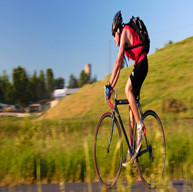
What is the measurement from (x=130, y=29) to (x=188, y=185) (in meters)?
1.94

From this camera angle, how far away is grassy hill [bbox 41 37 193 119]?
86.5 feet

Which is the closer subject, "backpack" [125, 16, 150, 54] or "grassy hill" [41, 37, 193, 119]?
"backpack" [125, 16, 150, 54]

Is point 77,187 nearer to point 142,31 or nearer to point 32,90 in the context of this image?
point 142,31

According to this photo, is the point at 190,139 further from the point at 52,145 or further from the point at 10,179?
the point at 10,179

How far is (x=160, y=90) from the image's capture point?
104 ft

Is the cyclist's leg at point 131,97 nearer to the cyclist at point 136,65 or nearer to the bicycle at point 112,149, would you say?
the cyclist at point 136,65

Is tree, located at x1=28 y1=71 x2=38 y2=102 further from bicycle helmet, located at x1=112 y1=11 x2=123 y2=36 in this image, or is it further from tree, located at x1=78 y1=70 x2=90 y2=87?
bicycle helmet, located at x1=112 y1=11 x2=123 y2=36

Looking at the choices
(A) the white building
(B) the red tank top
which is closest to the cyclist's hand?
(B) the red tank top

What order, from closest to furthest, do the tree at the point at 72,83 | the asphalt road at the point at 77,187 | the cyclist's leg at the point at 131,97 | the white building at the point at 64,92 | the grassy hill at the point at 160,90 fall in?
the asphalt road at the point at 77,187
the cyclist's leg at the point at 131,97
the grassy hill at the point at 160,90
the white building at the point at 64,92
the tree at the point at 72,83

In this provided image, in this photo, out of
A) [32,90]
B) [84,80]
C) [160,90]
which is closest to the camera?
[160,90]

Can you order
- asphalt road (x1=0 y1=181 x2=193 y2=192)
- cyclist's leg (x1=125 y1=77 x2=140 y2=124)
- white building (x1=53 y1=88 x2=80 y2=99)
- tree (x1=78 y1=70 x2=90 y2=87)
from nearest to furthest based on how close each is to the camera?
asphalt road (x1=0 y1=181 x2=193 y2=192) < cyclist's leg (x1=125 y1=77 x2=140 y2=124) < white building (x1=53 y1=88 x2=80 y2=99) < tree (x1=78 y1=70 x2=90 y2=87)

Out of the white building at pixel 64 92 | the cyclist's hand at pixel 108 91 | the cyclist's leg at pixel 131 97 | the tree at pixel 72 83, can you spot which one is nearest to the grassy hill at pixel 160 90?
the cyclist's leg at pixel 131 97

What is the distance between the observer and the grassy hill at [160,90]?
26.4m

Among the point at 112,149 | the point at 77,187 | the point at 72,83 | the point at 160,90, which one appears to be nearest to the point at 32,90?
the point at 72,83
